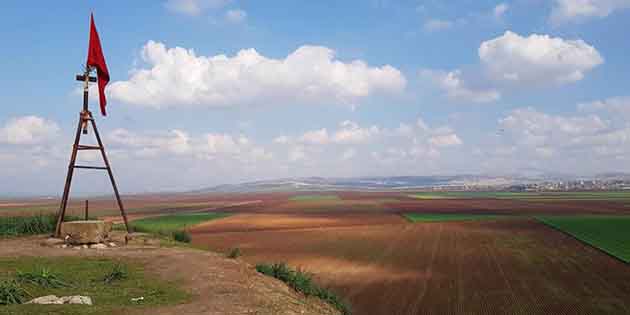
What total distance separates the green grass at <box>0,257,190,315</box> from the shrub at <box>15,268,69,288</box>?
0.30 feet

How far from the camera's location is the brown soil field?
16.9 m

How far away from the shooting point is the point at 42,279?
11328 mm

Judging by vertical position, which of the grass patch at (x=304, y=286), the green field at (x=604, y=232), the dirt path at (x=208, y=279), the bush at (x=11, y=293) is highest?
the bush at (x=11, y=293)

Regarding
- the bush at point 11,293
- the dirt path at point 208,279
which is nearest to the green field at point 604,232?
the dirt path at point 208,279

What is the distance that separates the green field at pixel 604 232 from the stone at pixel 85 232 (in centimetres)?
2880

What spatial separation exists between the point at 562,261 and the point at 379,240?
14.3m

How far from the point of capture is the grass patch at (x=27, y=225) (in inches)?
876

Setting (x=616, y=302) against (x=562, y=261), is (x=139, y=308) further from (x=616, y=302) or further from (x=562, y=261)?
(x=562, y=261)

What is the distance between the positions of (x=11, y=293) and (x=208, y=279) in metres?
5.24

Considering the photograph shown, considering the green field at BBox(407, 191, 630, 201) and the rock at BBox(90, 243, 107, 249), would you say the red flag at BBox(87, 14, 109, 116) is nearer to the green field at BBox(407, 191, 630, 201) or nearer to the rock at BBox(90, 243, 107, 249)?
the rock at BBox(90, 243, 107, 249)

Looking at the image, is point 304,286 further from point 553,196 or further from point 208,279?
point 553,196

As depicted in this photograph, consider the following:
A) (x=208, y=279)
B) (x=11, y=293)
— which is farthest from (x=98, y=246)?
(x=11, y=293)

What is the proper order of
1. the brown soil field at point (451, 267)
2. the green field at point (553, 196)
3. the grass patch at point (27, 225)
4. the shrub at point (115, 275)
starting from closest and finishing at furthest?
the shrub at point (115, 275) → the brown soil field at point (451, 267) → the grass patch at point (27, 225) → the green field at point (553, 196)

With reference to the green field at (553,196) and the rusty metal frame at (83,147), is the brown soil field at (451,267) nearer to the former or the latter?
the rusty metal frame at (83,147)
